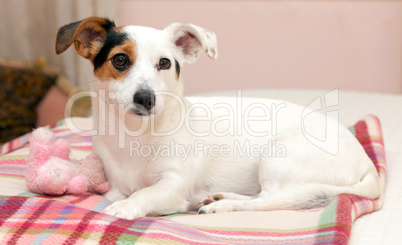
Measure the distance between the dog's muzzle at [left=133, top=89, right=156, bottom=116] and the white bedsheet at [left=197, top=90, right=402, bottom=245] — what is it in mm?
738

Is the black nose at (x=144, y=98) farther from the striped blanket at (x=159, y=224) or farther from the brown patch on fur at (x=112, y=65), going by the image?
the striped blanket at (x=159, y=224)

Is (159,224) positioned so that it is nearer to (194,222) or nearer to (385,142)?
(194,222)

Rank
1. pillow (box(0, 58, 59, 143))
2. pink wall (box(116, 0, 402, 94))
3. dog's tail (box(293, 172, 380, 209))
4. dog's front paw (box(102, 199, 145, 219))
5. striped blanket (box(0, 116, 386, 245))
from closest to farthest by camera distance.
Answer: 1. striped blanket (box(0, 116, 386, 245))
2. dog's front paw (box(102, 199, 145, 219))
3. dog's tail (box(293, 172, 380, 209))
4. pillow (box(0, 58, 59, 143))
5. pink wall (box(116, 0, 402, 94))

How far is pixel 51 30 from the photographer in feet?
12.5

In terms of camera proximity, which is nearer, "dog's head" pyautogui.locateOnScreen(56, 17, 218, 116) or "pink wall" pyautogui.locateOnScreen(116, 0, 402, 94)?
"dog's head" pyautogui.locateOnScreen(56, 17, 218, 116)

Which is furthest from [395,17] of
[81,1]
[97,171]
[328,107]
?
[97,171]

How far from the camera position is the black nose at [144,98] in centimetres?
146

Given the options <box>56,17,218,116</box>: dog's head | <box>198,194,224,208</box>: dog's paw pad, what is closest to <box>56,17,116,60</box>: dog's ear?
<box>56,17,218,116</box>: dog's head

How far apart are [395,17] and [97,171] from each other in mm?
3064

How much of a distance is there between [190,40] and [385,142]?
46.8 inches

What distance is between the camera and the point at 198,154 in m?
1.74

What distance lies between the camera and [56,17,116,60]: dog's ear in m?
1.56

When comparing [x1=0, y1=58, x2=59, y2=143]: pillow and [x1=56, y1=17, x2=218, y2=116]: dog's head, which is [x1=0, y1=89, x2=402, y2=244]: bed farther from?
[x1=0, y1=58, x2=59, y2=143]: pillow

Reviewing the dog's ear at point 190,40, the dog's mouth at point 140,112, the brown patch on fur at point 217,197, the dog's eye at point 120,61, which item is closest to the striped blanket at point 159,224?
the brown patch on fur at point 217,197
